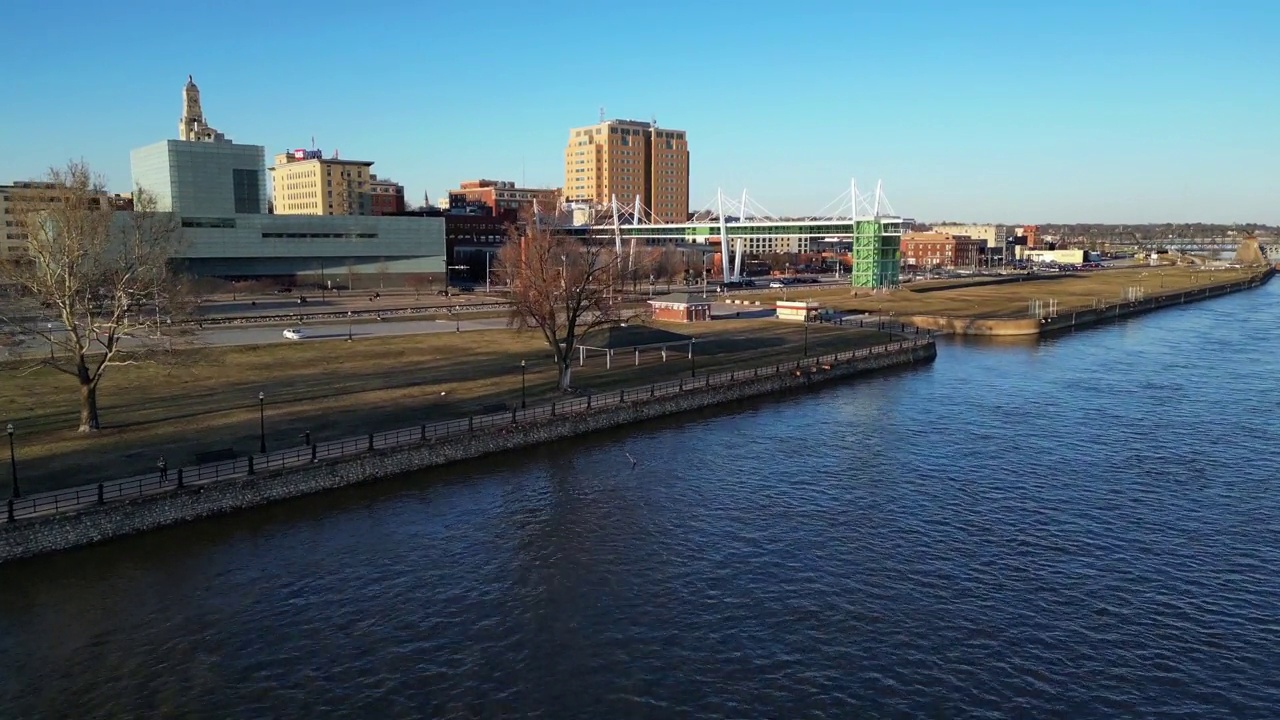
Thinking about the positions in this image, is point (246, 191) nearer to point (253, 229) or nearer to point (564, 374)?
point (253, 229)

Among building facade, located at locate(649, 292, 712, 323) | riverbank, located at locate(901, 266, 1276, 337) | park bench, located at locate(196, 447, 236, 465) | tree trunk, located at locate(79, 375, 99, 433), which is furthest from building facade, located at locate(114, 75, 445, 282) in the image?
park bench, located at locate(196, 447, 236, 465)

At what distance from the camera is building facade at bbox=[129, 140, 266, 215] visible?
306ft

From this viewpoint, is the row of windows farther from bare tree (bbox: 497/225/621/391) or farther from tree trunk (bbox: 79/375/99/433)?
tree trunk (bbox: 79/375/99/433)

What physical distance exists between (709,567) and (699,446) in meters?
12.8

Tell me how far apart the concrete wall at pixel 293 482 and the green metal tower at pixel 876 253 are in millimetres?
73859

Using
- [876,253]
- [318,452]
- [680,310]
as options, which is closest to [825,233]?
[876,253]

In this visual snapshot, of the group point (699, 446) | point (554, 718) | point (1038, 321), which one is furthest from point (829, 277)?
point (554, 718)

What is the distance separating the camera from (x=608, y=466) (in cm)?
3241

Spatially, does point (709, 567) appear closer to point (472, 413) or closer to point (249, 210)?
point (472, 413)

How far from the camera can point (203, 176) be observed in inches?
3752

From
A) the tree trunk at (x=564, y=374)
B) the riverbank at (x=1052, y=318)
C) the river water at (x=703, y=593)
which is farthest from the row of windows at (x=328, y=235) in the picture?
the river water at (x=703, y=593)

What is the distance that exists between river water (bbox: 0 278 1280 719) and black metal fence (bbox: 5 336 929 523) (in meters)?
1.32

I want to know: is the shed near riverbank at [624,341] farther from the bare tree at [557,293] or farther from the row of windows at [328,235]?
the row of windows at [328,235]

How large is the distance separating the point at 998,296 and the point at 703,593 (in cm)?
9876
